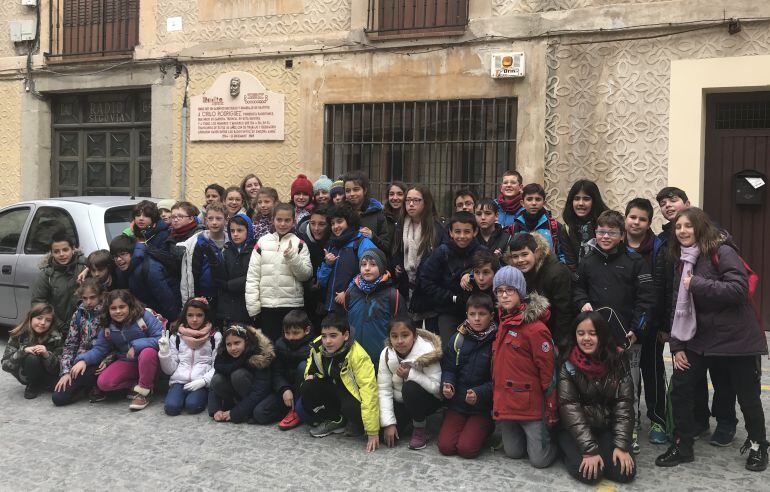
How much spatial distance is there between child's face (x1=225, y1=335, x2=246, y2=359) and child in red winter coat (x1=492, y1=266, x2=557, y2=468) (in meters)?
1.84

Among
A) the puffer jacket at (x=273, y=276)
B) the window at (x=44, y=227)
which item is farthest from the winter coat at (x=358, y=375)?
the window at (x=44, y=227)

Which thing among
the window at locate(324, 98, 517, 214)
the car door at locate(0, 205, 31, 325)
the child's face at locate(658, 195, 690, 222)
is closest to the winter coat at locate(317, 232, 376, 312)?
the child's face at locate(658, 195, 690, 222)

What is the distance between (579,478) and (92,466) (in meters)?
2.79

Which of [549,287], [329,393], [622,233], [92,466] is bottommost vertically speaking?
[92,466]

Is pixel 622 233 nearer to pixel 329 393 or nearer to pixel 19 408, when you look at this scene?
pixel 329 393

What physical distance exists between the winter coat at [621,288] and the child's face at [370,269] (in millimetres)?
1328

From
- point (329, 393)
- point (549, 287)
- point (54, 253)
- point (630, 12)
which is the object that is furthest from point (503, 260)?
point (630, 12)

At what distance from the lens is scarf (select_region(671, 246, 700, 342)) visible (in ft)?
13.5

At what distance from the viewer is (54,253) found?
5.93 meters

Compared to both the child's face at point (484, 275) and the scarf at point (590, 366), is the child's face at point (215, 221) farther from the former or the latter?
the scarf at point (590, 366)

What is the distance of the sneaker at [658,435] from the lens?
14.9 ft

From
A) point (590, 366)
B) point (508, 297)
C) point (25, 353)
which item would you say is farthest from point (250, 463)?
point (25, 353)

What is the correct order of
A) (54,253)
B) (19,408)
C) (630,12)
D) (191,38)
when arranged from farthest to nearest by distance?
(191,38)
(630,12)
(54,253)
(19,408)

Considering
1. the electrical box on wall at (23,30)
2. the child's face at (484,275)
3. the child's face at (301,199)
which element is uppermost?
the electrical box on wall at (23,30)
